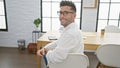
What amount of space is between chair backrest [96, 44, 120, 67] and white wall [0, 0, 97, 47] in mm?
2045

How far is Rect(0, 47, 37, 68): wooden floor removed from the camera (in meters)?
3.16

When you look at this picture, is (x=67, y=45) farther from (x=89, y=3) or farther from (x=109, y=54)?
(x=89, y=3)

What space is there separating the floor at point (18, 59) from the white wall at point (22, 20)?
35 centimetres

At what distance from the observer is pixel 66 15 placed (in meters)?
1.51

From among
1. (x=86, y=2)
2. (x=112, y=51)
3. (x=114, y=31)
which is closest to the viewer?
(x=112, y=51)

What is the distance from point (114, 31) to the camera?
10.4 feet

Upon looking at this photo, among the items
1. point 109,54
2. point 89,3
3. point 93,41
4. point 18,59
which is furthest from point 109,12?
point 18,59

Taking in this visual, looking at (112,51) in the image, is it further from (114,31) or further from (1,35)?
(1,35)

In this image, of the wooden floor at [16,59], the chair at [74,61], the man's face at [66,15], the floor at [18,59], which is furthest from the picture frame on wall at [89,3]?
the chair at [74,61]

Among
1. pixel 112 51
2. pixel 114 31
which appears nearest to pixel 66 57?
pixel 112 51

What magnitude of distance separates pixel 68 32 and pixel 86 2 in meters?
2.62

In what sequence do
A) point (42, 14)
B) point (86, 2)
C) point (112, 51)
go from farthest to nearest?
1. point (42, 14)
2. point (86, 2)
3. point (112, 51)

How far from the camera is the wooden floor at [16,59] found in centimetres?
316

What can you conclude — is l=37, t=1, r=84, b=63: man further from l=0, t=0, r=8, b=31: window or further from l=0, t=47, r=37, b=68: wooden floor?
l=0, t=0, r=8, b=31: window
